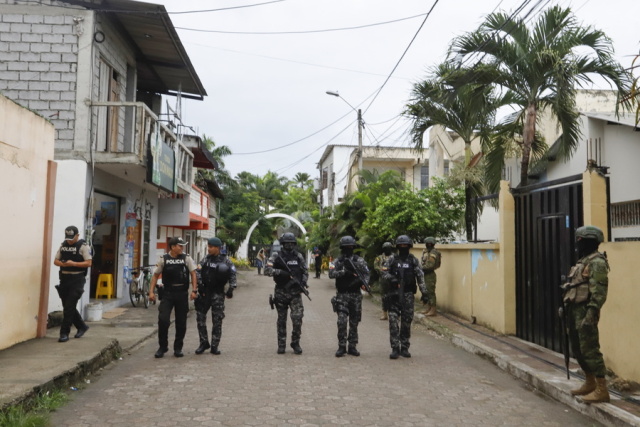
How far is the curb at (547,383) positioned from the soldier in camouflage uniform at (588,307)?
0.41 ft

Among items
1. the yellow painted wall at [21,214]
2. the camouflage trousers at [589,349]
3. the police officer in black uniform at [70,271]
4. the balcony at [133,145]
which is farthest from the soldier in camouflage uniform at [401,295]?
the balcony at [133,145]

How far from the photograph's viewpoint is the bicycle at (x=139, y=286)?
591 inches

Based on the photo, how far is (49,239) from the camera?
954 centimetres

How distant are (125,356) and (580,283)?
20.7 feet

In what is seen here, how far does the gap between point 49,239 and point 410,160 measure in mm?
34523

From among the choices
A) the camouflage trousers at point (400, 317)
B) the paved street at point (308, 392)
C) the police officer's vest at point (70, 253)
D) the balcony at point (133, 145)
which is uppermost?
the balcony at point (133, 145)

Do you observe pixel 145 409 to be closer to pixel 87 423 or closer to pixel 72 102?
pixel 87 423

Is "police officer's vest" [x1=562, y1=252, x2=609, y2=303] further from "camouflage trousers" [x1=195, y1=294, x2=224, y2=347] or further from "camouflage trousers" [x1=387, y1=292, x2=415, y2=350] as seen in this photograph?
"camouflage trousers" [x1=195, y1=294, x2=224, y2=347]

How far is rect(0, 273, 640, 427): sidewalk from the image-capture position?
Answer: 18.5 feet

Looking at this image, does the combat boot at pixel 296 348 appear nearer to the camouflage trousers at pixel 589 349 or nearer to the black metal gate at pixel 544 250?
the black metal gate at pixel 544 250

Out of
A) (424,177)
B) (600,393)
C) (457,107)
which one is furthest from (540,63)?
(424,177)

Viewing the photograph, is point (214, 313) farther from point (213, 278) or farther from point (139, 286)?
point (139, 286)

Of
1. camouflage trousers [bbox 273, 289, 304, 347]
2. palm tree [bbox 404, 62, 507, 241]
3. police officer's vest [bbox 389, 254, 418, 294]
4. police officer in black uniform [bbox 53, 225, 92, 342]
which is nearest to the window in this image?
palm tree [bbox 404, 62, 507, 241]

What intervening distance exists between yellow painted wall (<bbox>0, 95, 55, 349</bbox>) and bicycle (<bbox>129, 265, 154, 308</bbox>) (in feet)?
19.1
